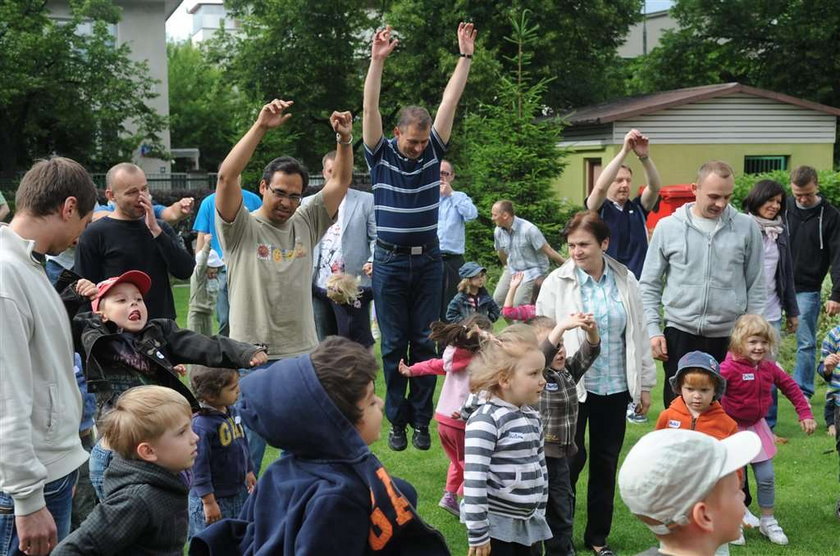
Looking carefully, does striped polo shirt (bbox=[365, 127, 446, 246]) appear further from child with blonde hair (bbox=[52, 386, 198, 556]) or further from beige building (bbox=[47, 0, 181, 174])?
beige building (bbox=[47, 0, 181, 174])

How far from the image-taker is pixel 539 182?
62.4 ft

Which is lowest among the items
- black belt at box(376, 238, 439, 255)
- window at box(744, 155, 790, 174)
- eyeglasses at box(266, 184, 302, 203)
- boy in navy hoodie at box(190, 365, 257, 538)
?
boy in navy hoodie at box(190, 365, 257, 538)

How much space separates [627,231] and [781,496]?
3.00 meters

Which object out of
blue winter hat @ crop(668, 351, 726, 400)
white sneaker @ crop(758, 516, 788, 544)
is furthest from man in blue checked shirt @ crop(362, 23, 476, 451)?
white sneaker @ crop(758, 516, 788, 544)

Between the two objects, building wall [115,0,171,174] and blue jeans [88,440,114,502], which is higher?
building wall [115,0,171,174]

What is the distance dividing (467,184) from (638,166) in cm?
772

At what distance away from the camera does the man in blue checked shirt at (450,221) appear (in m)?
11.5

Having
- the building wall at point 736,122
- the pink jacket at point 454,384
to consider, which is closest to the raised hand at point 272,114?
the pink jacket at point 454,384

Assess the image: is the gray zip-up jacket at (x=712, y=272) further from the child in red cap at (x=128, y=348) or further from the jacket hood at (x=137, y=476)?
the jacket hood at (x=137, y=476)

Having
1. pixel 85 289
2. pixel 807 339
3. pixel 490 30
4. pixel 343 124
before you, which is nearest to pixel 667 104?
pixel 490 30

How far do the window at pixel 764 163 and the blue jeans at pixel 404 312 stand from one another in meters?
24.4

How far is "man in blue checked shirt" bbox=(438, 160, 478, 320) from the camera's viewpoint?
11453mm

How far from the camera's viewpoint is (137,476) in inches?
144

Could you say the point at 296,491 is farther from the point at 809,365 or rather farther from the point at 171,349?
the point at 809,365
